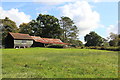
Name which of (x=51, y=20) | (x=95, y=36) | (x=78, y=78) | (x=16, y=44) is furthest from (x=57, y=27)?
(x=78, y=78)

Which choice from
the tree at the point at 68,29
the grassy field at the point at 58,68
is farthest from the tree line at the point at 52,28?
the grassy field at the point at 58,68

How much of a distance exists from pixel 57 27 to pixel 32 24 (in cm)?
1477

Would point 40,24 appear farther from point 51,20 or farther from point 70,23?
point 70,23

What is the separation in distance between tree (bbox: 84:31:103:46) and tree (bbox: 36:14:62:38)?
2119 cm

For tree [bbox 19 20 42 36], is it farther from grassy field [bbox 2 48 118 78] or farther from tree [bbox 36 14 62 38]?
grassy field [bbox 2 48 118 78]

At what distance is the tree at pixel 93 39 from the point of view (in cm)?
8320

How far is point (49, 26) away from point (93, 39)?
30.3 metres

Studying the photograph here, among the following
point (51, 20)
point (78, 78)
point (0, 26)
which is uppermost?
point (51, 20)

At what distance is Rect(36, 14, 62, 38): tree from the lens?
250ft

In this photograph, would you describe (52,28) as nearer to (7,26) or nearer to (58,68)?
(7,26)

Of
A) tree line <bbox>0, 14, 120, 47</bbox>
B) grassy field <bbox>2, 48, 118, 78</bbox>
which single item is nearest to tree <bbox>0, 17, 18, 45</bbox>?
tree line <bbox>0, 14, 120, 47</bbox>

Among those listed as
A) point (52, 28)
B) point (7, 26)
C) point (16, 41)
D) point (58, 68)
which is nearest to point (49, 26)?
point (52, 28)

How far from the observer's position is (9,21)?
214 feet

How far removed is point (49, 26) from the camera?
7594cm
